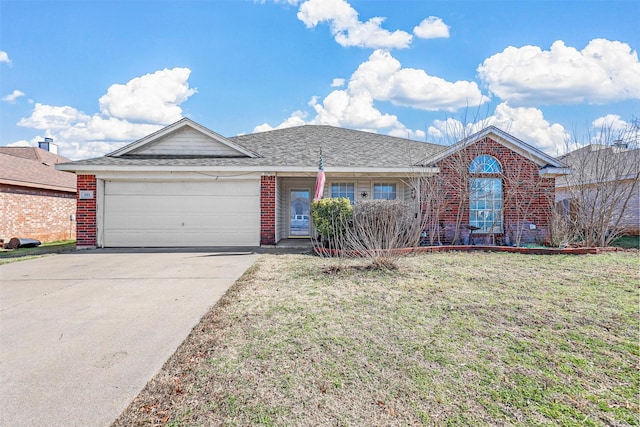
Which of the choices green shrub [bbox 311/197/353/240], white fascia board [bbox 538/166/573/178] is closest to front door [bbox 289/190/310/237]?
green shrub [bbox 311/197/353/240]

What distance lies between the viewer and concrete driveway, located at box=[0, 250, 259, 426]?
2582mm

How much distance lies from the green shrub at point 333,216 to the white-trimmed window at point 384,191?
3805mm

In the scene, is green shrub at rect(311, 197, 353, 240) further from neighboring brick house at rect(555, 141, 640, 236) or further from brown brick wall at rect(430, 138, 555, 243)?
neighboring brick house at rect(555, 141, 640, 236)

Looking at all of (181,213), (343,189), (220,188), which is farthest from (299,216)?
(181,213)

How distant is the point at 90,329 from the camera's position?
13.1 feet

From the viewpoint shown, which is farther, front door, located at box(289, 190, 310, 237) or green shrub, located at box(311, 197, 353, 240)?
front door, located at box(289, 190, 310, 237)

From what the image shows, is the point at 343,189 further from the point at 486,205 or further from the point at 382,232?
the point at 382,232

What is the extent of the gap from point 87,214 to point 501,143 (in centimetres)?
1338

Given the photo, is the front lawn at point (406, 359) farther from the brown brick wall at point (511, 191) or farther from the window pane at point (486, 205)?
the window pane at point (486, 205)

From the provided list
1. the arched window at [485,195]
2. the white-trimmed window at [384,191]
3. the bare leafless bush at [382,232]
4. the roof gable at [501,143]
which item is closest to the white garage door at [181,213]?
the bare leafless bush at [382,232]

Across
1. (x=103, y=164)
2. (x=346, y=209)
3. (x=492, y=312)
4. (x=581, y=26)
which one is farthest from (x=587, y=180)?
(x=103, y=164)

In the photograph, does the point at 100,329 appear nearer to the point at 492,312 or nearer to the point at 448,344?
the point at 448,344

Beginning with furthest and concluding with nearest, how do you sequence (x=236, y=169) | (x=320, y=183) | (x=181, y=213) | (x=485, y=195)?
(x=485, y=195) < (x=181, y=213) < (x=236, y=169) < (x=320, y=183)

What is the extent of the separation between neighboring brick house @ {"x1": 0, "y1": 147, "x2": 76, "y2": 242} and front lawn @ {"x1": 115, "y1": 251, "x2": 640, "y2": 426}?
13.1 metres
